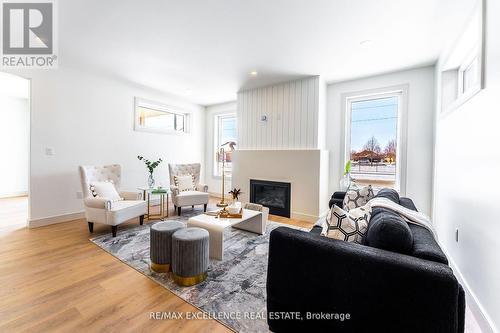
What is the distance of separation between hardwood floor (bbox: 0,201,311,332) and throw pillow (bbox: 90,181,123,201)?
2.51 feet

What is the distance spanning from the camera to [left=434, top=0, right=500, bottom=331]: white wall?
57.7 inches

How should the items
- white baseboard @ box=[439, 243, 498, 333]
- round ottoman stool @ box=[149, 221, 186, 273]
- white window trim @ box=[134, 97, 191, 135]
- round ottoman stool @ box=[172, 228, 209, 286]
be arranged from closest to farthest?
white baseboard @ box=[439, 243, 498, 333], round ottoman stool @ box=[172, 228, 209, 286], round ottoman stool @ box=[149, 221, 186, 273], white window trim @ box=[134, 97, 191, 135]

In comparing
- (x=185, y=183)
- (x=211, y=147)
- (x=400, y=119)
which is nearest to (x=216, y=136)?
(x=211, y=147)

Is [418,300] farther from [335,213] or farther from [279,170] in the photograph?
[279,170]

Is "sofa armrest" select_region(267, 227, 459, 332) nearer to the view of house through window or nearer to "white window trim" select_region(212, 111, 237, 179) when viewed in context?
the view of house through window

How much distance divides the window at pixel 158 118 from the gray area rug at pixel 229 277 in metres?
2.57

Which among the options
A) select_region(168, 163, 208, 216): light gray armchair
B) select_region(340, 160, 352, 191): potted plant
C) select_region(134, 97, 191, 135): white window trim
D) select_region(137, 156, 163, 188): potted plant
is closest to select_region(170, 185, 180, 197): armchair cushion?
select_region(168, 163, 208, 216): light gray armchair

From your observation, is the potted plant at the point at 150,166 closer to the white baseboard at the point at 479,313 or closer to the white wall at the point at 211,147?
the white wall at the point at 211,147

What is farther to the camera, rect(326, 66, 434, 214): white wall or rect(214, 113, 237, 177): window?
rect(214, 113, 237, 177): window

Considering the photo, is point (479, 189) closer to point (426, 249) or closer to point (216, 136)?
point (426, 249)

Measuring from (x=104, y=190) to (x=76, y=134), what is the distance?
132 cm

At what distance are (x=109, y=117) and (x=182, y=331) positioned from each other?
4.13 meters

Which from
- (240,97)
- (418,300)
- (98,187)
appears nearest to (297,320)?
(418,300)

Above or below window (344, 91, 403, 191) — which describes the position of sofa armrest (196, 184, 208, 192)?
below
